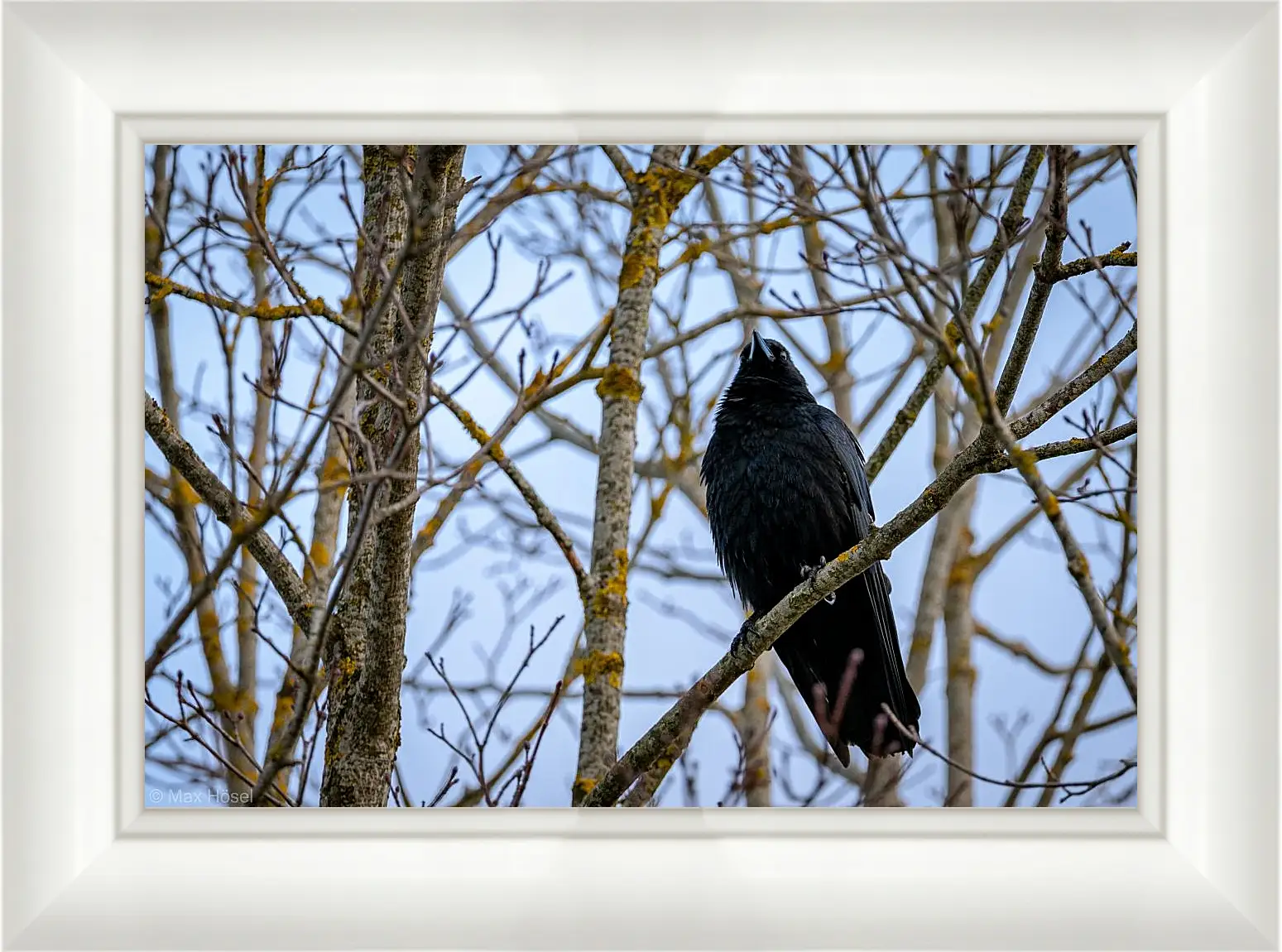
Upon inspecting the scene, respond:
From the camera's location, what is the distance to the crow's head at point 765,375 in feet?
11.9

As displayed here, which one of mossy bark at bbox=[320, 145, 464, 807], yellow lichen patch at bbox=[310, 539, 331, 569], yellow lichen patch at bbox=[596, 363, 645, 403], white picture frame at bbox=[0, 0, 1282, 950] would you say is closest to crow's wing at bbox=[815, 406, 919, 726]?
yellow lichen patch at bbox=[596, 363, 645, 403]

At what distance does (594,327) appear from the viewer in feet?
12.6

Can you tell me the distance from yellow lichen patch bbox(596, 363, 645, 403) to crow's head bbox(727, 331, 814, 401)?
33 cm

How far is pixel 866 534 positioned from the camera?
316 centimetres

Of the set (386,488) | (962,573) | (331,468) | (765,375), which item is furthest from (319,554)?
(962,573)

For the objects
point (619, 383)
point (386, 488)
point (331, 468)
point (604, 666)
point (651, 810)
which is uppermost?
point (619, 383)

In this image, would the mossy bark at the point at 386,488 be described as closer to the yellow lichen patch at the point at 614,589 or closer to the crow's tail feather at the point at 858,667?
the yellow lichen patch at the point at 614,589

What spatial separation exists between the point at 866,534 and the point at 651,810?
45.8 inches

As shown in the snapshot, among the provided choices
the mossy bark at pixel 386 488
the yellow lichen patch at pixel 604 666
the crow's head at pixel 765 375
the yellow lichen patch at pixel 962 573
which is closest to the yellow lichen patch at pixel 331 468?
the mossy bark at pixel 386 488

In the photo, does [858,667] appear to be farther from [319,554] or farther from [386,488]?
[319,554]
